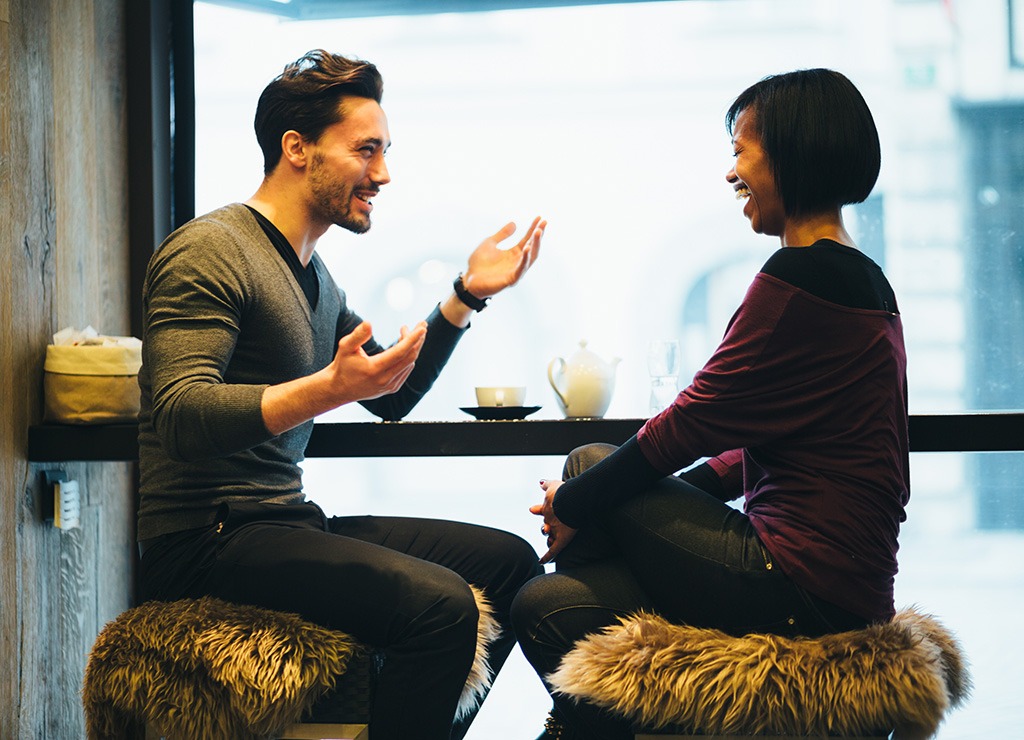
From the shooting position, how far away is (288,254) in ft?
5.92

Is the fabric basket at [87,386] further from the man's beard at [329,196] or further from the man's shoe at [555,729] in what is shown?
the man's shoe at [555,729]

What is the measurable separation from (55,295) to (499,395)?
98 cm

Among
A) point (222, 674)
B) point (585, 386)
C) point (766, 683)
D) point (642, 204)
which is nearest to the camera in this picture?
point (766, 683)

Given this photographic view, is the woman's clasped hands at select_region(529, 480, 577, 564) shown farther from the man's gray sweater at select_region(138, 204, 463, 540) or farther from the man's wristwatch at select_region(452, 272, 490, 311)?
the man's wristwatch at select_region(452, 272, 490, 311)

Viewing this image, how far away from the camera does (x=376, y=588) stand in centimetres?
151

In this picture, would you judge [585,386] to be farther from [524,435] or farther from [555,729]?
[555,729]

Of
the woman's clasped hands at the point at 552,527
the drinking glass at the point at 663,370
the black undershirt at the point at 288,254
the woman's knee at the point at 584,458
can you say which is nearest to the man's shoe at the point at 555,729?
the woman's clasped hands at the point at 552,527

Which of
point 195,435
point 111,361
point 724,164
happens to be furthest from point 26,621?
point 724,164

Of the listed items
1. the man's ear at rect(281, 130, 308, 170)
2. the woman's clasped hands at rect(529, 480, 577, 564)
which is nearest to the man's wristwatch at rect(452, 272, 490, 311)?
the man's ear at rect(281, 130, 308, 170)

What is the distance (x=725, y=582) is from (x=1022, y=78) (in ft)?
5.40

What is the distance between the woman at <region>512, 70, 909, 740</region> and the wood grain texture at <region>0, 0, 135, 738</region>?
1103 mm

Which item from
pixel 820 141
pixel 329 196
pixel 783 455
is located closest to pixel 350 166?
pixel 329 196

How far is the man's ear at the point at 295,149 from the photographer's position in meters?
1.85

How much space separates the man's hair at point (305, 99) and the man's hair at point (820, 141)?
2.53ft
